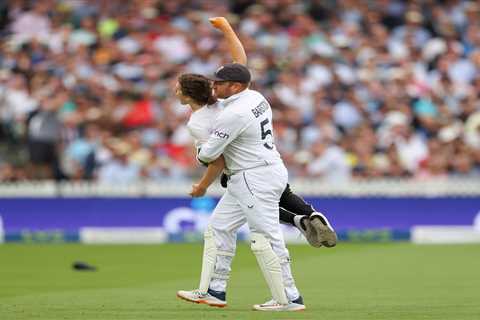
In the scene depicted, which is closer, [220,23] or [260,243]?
[260,243]

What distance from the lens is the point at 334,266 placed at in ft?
44.5

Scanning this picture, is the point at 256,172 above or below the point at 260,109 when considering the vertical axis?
below

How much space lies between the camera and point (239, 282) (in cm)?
1166

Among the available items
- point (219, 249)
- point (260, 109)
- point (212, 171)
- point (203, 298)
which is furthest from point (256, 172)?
point (203, 298)

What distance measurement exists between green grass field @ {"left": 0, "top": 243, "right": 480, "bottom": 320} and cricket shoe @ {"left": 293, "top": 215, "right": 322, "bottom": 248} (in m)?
0.48

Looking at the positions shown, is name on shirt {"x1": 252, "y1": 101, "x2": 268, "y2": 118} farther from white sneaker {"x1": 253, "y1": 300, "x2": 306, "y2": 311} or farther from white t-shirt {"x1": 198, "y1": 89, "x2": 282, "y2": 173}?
white sneaker {"x1": 253, "y1": 300, "x2": 306, "y2": 311}

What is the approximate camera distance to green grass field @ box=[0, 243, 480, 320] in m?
8.52

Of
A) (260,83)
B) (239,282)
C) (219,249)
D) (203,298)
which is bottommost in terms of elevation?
Answer: (239,282)

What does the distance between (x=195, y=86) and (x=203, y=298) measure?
1.55m

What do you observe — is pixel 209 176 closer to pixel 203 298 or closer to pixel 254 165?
pixel 254 165

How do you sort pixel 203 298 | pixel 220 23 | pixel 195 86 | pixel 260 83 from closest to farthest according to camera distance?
pixel 195 86, pixel 203 298, pixel 220 23, pixel 260 83

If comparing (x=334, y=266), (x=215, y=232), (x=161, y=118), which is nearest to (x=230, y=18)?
(x=161, y=118)

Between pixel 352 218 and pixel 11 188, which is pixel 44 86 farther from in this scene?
pixel 352 218

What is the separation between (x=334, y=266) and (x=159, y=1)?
8.88m
